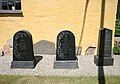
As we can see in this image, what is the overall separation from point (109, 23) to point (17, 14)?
417cm

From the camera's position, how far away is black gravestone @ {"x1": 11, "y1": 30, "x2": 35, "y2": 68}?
753 centimetres

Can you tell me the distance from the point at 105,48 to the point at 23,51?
3.12 m

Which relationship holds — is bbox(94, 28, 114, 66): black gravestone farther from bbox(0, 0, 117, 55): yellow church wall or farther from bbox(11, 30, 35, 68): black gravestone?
bbox(11, 30, 35, 68): black gravestone

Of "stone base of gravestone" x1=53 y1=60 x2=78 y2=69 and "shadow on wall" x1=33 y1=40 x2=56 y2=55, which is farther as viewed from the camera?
"shadow on wall" x1=33 y1=40 x2=56 y2=55

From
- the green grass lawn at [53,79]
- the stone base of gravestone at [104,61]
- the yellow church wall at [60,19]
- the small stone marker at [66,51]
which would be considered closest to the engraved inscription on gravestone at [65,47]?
the small stone marker at [66,51]

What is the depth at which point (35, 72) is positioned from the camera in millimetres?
7219

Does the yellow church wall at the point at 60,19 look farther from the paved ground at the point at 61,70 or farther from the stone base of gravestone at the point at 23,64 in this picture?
the stone base of gravestone at the point at 23,64

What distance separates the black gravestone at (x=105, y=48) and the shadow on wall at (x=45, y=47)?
2402 mm

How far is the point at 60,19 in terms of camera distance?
9219 millimetres

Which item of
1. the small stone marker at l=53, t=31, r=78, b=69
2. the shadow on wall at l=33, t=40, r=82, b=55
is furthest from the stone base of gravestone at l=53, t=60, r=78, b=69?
the shadow on wall at l=33, t=40, r=82, b=55

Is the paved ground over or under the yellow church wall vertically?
under

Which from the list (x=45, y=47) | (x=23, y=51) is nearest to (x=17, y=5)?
(x=45, y=47)

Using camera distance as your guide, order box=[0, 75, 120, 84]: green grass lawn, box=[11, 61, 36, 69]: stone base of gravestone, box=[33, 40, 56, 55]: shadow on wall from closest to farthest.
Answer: box=[0, 75, 120, 84]: green grass lawn → box=[11, 61, 36, 69]: stone base of gravestone → box=[33, 40, 56, 55]: shadow on wall

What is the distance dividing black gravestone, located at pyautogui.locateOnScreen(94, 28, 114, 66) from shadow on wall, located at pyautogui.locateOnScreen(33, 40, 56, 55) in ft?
7.88
